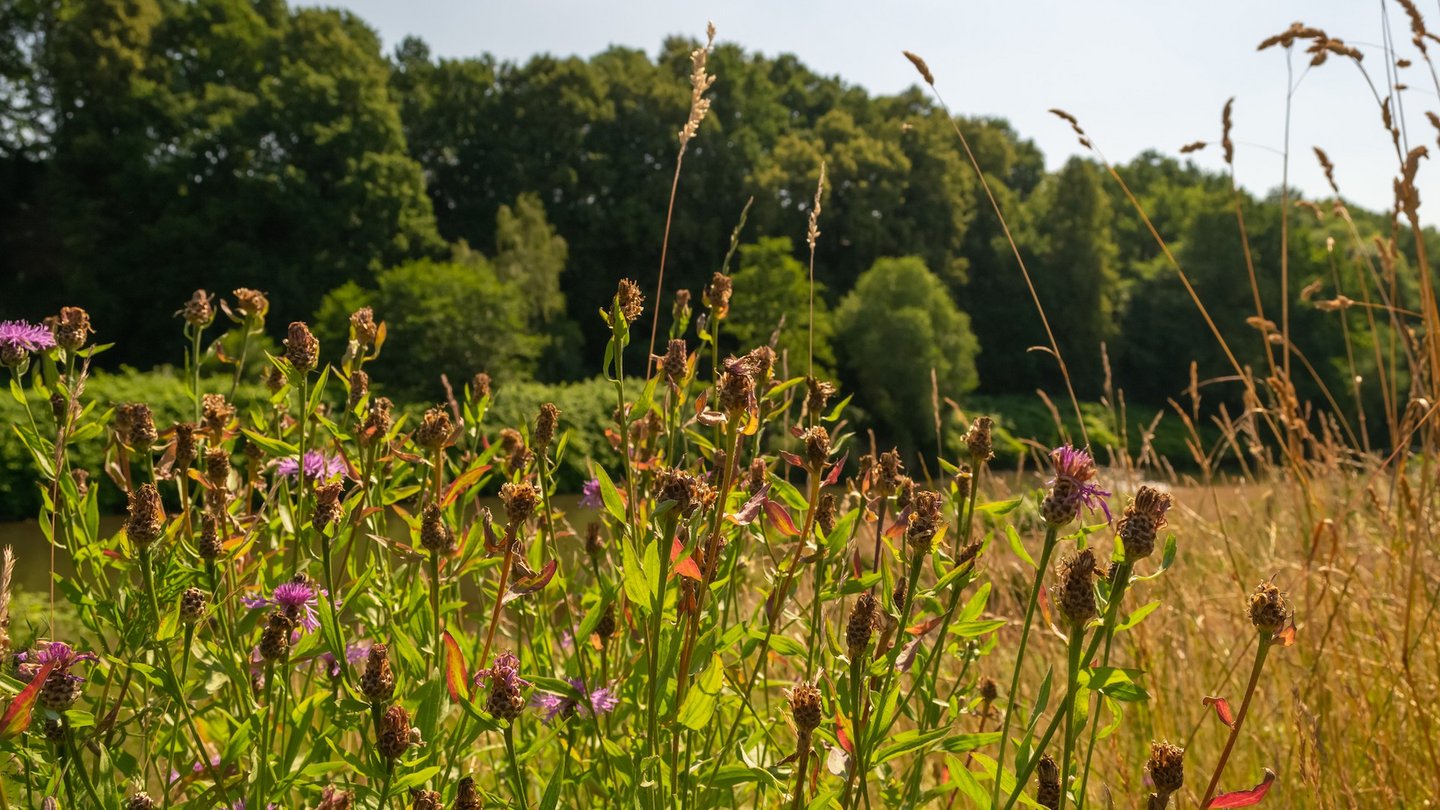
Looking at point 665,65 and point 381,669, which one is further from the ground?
point 665,65

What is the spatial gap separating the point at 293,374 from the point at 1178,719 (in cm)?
190

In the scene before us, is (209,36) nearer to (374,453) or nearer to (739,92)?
(739,92)

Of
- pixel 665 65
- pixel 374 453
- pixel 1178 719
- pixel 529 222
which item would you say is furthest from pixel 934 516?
pixel 665 65

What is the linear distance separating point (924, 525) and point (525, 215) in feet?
71.1

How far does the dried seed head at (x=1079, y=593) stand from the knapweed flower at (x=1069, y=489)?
0.13 feet

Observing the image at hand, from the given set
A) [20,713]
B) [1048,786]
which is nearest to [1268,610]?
[1048,786]

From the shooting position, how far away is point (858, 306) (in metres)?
22.9

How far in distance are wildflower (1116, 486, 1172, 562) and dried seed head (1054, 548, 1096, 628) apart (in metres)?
0.03

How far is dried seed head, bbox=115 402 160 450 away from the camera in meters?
1.23

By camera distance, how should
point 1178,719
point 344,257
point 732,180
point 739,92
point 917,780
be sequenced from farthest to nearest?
point 739,92 → point 732,180 → point 344,257 → point 1178,719 → point 917,780

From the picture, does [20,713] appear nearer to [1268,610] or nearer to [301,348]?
[301,348]

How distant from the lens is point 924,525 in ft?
2.89

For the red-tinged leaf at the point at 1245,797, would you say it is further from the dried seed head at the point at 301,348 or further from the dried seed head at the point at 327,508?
the dried seed head at the point at 301,348

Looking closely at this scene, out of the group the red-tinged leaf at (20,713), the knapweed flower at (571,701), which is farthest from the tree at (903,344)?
the red-tinged leaf at (20,713)
